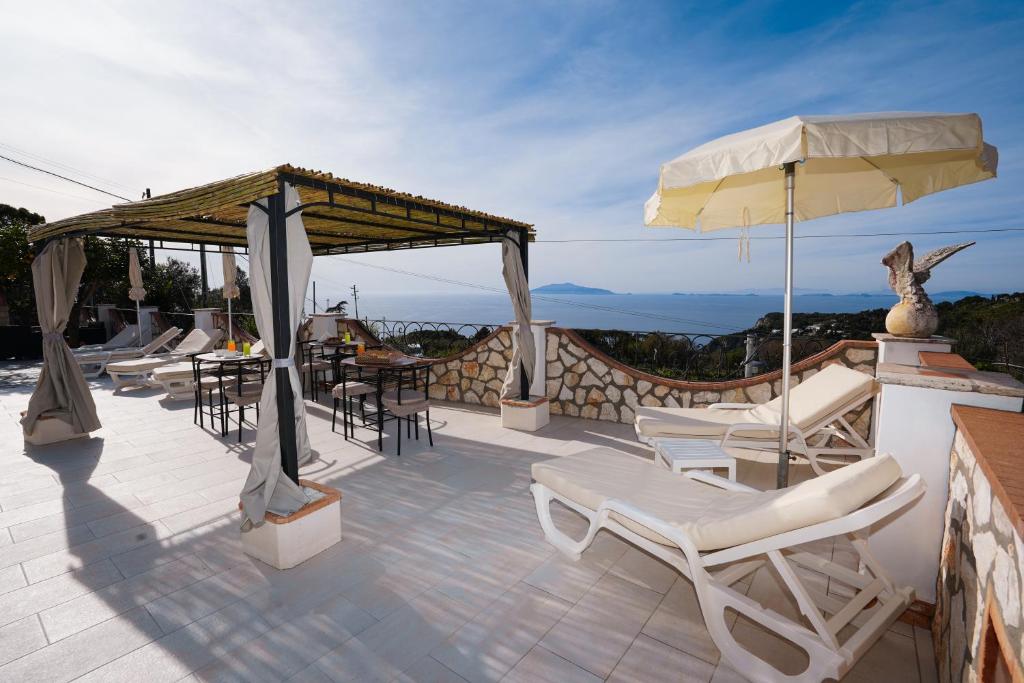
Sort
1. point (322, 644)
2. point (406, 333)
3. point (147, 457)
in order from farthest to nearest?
1. point (406, 333)
2. point (147, 457)
3. point (322, 644)

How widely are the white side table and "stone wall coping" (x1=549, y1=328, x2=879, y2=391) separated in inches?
64.7

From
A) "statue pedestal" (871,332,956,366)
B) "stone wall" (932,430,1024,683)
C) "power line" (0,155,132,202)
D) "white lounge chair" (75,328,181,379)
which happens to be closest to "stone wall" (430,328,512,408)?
"statue pedestal" (871,332,956,366)

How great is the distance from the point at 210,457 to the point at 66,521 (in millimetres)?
1331

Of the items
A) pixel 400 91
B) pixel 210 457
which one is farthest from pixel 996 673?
pixel 400 91

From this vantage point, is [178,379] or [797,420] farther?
[178,379]

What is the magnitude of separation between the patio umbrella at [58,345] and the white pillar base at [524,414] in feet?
15.6

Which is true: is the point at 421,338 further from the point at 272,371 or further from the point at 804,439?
the point at 804,439

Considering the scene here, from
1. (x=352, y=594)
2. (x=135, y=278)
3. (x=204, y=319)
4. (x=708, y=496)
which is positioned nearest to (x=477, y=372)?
(x=352, y=594)

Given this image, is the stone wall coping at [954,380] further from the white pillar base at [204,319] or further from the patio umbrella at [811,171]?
the white pillar base at [204,319]

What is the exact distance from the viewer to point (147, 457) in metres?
4.62

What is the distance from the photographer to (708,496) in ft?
8.61

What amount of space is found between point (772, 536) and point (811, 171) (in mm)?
2723

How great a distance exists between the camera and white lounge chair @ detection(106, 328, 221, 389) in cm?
769

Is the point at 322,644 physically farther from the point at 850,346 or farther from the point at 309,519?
the point at 850,346
